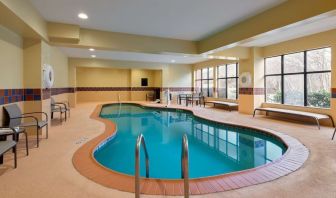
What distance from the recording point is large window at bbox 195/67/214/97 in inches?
455

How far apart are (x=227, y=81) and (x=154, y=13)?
22.5ft

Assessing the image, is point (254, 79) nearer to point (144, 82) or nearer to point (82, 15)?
point (82, 15)

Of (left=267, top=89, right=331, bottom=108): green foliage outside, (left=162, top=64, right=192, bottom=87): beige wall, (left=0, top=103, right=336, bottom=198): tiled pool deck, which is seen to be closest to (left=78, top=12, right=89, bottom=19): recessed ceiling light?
(left=0, top=103, right=336, bottom=198): tiled pool deck

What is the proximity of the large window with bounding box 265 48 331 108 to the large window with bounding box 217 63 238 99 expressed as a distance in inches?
77.6

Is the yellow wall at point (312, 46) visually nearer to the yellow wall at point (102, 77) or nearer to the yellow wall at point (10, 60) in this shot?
the yellow wall at point (10, 60)

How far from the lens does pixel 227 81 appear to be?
10133mm

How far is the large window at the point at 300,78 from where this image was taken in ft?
19.3

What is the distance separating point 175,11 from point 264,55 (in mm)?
4924

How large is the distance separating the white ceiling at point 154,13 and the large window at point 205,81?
6.36 meters

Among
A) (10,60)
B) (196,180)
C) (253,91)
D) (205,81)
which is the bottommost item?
(196,180)

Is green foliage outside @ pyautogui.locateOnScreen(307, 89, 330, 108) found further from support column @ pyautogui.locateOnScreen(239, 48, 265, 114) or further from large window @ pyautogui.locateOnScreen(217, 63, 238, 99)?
large window @ pyautogui.locateOnScreen(217, 63, 238, 99)

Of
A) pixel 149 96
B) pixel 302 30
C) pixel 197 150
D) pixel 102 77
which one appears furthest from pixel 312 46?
pixel 102 77

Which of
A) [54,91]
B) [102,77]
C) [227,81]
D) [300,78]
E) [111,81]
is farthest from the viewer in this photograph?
[111,81]

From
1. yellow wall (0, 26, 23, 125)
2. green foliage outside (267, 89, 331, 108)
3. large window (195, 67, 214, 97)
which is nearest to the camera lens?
yellow wall (0, 26, 23, 125)
